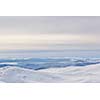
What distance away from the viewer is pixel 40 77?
6.98ft

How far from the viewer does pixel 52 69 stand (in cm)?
213

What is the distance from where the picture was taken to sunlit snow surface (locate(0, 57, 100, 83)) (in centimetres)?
213

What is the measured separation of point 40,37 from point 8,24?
25cm

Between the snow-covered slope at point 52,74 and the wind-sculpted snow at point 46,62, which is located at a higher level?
the wind-sculpted snow at point 46,62

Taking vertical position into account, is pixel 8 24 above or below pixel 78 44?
above

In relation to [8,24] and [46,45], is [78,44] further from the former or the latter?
[8,24]

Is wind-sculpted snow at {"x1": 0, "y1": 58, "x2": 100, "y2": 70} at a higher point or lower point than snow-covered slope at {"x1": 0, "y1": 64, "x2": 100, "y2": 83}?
higher

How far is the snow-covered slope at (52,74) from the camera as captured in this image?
6.97 feet

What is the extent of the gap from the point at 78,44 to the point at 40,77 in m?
0.37

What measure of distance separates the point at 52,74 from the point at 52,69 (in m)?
0.04

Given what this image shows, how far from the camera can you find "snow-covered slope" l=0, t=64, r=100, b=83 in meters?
→ 2.12
